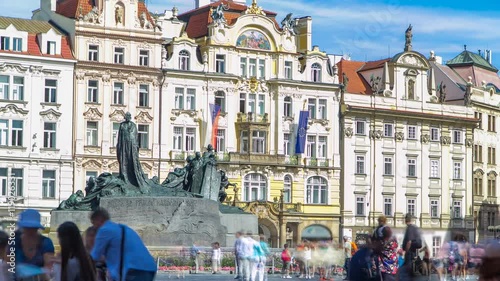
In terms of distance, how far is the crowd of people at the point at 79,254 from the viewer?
10797 millimetres

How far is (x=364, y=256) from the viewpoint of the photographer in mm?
16047

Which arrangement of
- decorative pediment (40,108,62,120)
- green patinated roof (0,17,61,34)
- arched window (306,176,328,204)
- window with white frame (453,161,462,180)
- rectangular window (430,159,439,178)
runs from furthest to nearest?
1. window with white frame (453,161,462,180)
2. rectangular window (430,159,439,178)
3. arched window (306,176,328,204)
4. green patinated roof (0,17,61,34)
5. decorative pediment (40,108,62,120)

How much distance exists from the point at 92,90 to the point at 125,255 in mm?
53446

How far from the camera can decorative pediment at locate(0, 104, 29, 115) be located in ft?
202

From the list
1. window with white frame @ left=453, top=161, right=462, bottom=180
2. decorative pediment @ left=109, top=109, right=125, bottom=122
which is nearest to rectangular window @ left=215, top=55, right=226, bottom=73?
decorative pediment @ left=109, top=109, right=125, bottom=122

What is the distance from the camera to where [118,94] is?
65000 mm

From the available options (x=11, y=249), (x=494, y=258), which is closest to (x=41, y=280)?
(x=11, y=249)

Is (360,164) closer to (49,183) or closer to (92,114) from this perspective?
(92,114)

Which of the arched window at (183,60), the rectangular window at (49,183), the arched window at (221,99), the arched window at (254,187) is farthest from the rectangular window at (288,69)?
the rectangular window at (49,183)

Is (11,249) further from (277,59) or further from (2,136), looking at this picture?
(277,59)

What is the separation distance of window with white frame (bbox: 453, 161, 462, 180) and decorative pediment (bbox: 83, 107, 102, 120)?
23.9m

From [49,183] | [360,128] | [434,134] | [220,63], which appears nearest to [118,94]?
[49,183]

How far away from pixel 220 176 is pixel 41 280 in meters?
29.8

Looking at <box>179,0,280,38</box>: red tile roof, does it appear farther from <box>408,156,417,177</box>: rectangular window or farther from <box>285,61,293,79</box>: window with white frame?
<box>408,156,417,177</box>: rectangular window
